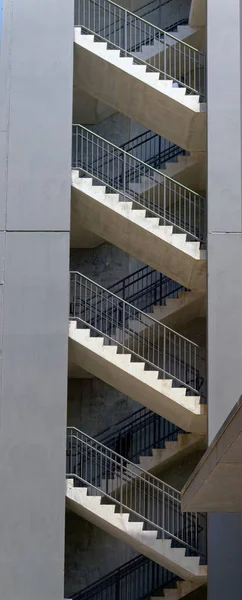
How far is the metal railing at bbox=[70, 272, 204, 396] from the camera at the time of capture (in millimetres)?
26625

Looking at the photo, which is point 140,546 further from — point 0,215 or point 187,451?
point 0,215

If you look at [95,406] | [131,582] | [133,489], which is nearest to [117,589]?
[131,582]

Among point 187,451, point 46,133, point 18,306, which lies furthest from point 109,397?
point 46,133

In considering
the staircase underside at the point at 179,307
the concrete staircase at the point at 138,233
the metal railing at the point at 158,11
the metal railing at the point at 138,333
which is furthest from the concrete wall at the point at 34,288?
the metal railing at the point at 158,11

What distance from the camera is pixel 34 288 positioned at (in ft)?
82.8

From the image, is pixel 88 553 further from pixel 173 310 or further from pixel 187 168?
pixel 187 168

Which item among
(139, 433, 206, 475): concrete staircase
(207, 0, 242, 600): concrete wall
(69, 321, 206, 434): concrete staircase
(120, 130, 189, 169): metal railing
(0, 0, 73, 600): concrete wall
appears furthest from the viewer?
(120, 130, 189, 169): metal railing

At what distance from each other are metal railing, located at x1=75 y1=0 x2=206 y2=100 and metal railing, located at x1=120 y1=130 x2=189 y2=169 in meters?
1.67

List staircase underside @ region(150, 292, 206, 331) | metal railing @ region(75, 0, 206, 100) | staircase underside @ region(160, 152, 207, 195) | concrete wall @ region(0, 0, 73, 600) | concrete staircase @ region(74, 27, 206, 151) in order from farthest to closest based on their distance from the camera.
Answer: staircase underside @ region(160, 152, 207, 195), staircase underside @ region(150, 292, 206, 331), metal railing @ region(75, 0, 206, 100), concrete staircase @ region(74, 27, 206, 151), concrete wall @ region(0, 0, 73, 600)

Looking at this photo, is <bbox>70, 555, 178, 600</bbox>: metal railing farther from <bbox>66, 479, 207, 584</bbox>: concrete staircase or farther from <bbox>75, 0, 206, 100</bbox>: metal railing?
<bbox>75, 0, 206, 100</bbox>: metal railing

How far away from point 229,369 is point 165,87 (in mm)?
6657

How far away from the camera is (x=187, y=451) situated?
1070 inches

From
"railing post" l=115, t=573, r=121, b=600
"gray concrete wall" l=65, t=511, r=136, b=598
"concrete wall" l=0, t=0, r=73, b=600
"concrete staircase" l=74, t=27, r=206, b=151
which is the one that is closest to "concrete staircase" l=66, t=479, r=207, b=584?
"concrete wall" l=0, t=0, r=73, b=600

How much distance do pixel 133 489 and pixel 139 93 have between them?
361 inches
